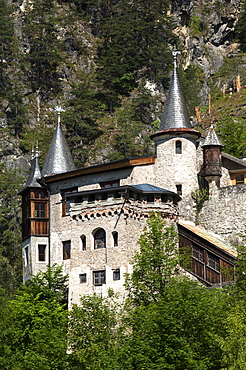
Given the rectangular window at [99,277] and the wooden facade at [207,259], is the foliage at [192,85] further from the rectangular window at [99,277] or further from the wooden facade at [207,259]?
the rectangular window at [99,277]

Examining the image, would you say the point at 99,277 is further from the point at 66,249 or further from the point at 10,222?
the point at 10,222

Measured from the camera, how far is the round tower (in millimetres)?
63062

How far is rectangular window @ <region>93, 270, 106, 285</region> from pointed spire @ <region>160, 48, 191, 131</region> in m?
14.3

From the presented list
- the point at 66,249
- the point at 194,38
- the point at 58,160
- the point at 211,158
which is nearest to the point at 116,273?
the point at 66,249

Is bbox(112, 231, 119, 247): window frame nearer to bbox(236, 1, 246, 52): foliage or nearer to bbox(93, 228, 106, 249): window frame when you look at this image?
bbox(93, 228, 106, 249): window frame

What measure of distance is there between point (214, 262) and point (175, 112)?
1339cm

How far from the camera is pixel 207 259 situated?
5816 centimetres

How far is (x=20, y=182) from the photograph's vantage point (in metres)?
95.1

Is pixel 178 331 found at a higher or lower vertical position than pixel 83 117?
lower

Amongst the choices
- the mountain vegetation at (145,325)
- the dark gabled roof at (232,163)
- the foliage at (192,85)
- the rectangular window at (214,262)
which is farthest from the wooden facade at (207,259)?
the foliage at (192,85)

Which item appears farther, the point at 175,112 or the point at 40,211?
the point at 40,211

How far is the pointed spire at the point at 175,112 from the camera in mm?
64562

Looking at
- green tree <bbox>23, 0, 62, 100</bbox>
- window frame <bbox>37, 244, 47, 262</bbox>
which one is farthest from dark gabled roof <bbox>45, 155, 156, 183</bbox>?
green tree <bbox>23, 0, 62, 100</bbox>

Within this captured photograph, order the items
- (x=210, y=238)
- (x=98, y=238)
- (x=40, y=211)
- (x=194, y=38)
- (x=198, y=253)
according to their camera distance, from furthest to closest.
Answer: (x=194, y=38) < (x=40, y=211) < (x=210, y=238) < (x=198, y=253) < (x=98, y=238)
